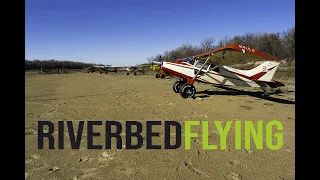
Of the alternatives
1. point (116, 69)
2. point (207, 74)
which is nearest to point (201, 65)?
point (207, 74)

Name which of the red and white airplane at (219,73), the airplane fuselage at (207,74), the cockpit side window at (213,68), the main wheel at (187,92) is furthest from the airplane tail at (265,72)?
the main wheel at (187,92)

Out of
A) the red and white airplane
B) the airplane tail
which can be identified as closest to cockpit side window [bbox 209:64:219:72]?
the red and white airplane

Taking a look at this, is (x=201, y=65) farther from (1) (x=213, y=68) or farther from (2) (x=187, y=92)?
(2) (x=187, y=92)

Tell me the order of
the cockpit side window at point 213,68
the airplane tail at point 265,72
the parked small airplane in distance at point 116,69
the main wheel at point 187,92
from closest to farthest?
the main wheel at point 187,92 → the cockpit side window at point 213,68 → the airplane tail at point 265,72 → the parked small airplane in distance at point 116,69

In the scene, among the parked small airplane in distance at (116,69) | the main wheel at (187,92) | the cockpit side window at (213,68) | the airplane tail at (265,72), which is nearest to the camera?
the main wheel at (187,92)

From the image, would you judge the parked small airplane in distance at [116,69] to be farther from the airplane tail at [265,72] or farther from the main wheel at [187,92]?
the main wheel at [187,92]

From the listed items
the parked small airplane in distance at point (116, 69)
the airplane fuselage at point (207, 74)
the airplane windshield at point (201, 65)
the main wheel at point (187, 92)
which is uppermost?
the parked small airplane in distance at point (116, 69)

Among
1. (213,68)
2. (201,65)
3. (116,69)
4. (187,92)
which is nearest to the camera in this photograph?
(187,92)

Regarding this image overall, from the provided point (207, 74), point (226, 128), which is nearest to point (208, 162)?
point (226, 128)

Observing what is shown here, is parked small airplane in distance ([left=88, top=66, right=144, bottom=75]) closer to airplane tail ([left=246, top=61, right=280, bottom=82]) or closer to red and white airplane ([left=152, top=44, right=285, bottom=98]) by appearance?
red and white airplane ([left=152, top=44, right=285, bottom=98])

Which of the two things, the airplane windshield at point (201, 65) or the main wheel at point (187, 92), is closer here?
the main wheel at point (187, 92)

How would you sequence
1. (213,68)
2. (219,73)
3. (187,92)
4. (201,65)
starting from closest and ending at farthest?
(187,92), (213,68), (201,65), (219,73)

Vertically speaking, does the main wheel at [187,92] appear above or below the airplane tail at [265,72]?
below
